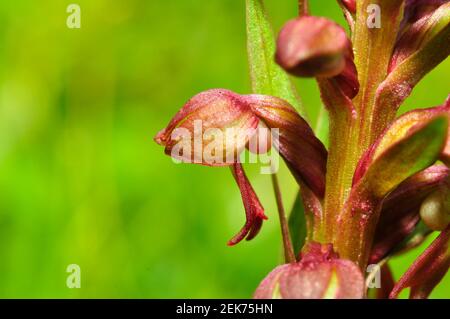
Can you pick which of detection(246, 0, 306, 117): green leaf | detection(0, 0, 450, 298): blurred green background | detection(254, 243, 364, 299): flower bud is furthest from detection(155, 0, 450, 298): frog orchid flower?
detection(0, 0, 450, 298): blurred green background

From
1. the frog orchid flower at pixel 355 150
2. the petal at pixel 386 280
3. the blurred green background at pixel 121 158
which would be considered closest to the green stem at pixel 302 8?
the frog orchid flower at pixel 355 150

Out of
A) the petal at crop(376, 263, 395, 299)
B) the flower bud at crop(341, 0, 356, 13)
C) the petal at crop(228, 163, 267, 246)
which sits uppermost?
the flower bud at crop(341, 0, 356, 13)

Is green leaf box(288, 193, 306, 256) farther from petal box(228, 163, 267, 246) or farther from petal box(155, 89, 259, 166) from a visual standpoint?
petal box(155, 89, 259, 166)

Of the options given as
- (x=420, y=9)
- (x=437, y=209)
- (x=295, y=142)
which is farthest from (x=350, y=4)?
(x=437, y=209)

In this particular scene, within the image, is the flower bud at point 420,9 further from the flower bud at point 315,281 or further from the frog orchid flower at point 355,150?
the flower bud at point 315,281

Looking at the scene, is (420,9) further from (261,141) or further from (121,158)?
(121,158)

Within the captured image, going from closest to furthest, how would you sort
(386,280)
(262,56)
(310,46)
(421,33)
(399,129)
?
(310,46), (399,129), (421,33), (262,56), (386,280)
